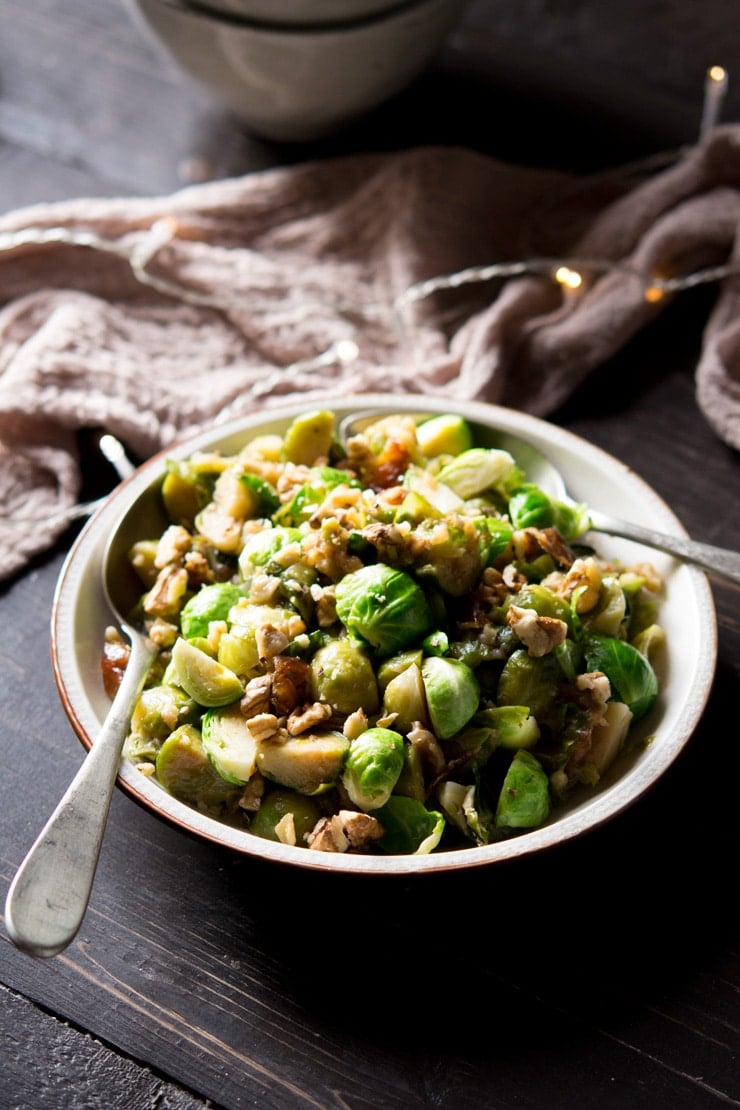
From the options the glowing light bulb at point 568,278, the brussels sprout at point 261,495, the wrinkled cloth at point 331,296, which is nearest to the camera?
the brussels sprout at point 261,495

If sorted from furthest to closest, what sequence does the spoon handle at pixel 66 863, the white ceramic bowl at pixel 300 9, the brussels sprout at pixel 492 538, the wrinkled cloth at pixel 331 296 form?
the white ceramic bowl at pixel 300 9 → the wrinkled cloth at pixel 331 296 → the brussels sprout at pixel 492 538 → the spoon handle at pixel 66 863

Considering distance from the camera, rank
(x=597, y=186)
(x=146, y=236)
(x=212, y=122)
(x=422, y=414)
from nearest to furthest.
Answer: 1. (x=422, y=414)
2. (x=146, y=236)
3. (x=597, y=186)
4. (x=212, y=122)

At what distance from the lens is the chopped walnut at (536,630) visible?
1.66 meters

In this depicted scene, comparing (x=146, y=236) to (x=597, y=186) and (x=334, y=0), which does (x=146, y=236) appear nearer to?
(x=334, y=0)

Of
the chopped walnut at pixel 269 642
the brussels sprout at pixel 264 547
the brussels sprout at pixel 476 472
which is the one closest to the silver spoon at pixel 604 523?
the brussels sprout at pixel 476 472

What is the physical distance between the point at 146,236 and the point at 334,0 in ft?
2.27

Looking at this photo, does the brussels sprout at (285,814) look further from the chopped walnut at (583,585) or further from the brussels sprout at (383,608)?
the chopped walnut at (583,585)

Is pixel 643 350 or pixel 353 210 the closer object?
pixel 643 350

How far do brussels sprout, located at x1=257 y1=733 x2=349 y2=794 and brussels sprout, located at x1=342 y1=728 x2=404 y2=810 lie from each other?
2 centimetres

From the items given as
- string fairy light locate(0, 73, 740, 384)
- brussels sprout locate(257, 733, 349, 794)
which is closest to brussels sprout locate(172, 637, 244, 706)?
brussels sprout locate(257, 733, 349, 794)

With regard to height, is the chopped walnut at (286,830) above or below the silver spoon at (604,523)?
below

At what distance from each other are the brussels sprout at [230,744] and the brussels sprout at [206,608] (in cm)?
16

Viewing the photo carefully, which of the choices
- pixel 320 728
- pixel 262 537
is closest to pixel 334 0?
pixel 262 537

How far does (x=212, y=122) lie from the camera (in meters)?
3.17
